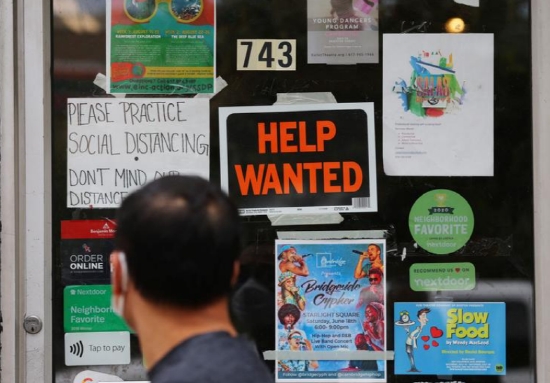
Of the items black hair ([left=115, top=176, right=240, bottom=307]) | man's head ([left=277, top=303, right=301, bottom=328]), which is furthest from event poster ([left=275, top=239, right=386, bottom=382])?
black hair ([left=115, top=176, right=240, bottom=307])

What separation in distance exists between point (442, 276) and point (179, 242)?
190 cm

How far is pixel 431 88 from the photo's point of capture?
3.36m

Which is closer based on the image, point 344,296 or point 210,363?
point 210,363

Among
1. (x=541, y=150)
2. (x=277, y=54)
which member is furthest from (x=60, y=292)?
(x=541, y=150)

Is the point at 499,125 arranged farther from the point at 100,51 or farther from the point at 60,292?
the point at 60,292

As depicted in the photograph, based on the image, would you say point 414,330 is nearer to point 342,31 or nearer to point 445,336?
point 445,336

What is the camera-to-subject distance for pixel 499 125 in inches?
132

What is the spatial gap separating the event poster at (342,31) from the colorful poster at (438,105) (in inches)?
3.4

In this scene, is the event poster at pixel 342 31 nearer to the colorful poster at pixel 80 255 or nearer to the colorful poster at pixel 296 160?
the colorful poster at pixel 296 160

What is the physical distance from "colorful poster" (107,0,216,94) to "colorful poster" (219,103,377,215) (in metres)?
0.21

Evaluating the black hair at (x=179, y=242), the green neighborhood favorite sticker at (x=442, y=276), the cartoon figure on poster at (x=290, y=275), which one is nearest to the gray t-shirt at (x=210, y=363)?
the black hair at (x=179, y=242)

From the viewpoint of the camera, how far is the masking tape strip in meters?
3.34

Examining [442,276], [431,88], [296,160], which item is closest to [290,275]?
[296,160]

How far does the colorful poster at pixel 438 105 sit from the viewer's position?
3.35 meters
